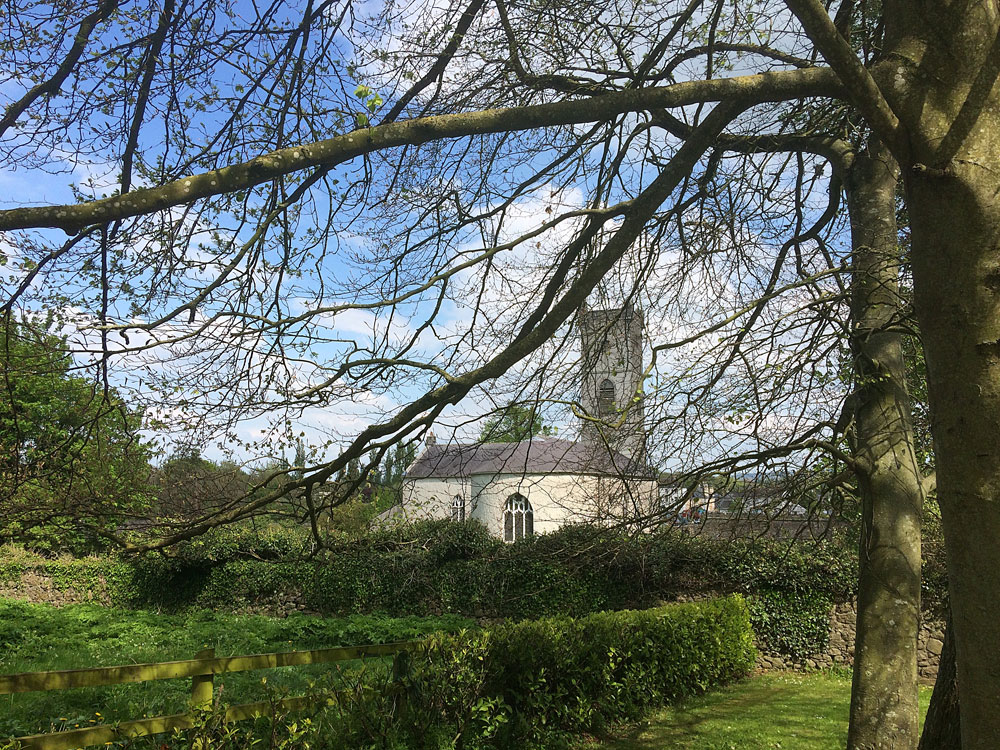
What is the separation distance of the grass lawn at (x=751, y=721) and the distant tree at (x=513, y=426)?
4206 millimetres

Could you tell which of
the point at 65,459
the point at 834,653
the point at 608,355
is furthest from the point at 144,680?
the point at 834,653

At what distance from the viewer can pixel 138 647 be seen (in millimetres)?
9508

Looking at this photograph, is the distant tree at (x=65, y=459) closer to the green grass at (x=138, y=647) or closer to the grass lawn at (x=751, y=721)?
the green grass at (x=138, y=647)

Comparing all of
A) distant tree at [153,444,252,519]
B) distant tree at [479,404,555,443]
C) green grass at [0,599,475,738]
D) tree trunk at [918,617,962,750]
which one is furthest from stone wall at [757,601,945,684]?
distant tree at [153,444,252,519]

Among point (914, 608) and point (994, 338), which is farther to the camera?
point (914, 608)

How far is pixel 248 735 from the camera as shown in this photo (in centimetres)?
348

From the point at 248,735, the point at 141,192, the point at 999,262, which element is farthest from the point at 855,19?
the point at 248,735

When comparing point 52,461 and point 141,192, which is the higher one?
point 141,192

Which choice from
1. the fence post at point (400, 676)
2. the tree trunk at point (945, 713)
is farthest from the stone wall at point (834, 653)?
the fence post at point (400, 676)

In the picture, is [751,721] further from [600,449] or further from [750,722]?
[600,449]

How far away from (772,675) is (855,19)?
1136 centimetres

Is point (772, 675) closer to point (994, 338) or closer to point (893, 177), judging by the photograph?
point (893, 177)

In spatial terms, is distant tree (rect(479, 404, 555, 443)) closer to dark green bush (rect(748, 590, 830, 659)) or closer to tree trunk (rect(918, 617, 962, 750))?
tree trunk (rect(918, 617, 962, 750))

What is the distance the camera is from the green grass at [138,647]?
4688 millimetres
